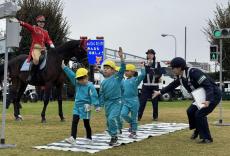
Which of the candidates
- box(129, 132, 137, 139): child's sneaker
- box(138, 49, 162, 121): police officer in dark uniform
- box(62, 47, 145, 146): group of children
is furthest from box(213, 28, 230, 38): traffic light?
box(62, 47, 145, 146): group of children

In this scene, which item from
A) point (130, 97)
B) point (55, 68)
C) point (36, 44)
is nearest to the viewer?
point (130, 97)

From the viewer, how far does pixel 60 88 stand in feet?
53.0

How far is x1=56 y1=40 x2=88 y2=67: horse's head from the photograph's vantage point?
1560 cm

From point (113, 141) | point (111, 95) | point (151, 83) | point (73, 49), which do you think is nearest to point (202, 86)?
point (111, 95)

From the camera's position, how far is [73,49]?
51.6 ft

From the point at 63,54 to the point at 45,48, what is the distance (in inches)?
32.6

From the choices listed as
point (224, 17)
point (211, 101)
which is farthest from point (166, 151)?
point (224, 17)

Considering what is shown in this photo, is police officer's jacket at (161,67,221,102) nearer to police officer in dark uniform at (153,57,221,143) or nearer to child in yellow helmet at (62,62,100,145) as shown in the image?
police officer in dark uniform at (153,57,221,143)

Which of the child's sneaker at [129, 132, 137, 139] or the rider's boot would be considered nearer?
the child's sneaker at [129, 132, 137, 139]

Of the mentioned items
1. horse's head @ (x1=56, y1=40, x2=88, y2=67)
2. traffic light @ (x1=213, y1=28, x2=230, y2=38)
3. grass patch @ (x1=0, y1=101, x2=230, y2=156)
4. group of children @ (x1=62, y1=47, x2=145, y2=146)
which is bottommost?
grass patch @ (x1=0, y1=101, x2=230, y2=156)

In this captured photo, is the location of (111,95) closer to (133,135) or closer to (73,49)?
(133,135)

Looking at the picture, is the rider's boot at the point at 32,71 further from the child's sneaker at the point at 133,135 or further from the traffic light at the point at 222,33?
the traffic light at the point at 222,33

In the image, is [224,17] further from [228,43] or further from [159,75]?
[159,75]

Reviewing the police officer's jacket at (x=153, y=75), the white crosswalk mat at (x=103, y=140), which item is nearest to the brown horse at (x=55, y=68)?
the police officer's jacket at (x=153, y=75)
